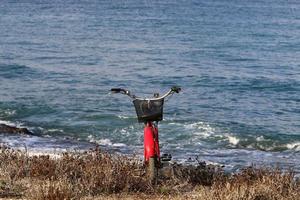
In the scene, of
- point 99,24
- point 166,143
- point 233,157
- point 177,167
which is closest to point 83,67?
point 166,143

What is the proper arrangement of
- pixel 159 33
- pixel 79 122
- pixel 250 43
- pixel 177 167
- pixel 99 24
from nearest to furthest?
1. pixel 177 167
2. pixel 79 122
3. pixel 250 43
4. pixel 159 33
5. pixel 99 24

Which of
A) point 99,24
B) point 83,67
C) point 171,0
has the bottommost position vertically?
point 83,67

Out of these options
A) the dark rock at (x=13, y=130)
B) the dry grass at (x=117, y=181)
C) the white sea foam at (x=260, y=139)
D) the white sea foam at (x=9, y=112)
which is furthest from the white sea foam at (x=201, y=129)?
the dry grass at (x=117, y=181)

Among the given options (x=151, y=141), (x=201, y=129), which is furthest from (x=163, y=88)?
(x=151, y=141)

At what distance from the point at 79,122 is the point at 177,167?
34.0 ft

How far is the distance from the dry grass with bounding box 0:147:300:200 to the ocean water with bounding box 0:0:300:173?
4399 millimetres

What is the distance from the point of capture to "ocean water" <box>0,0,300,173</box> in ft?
58.5

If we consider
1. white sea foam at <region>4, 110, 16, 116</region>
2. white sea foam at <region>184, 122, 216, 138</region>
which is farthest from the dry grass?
white sea foam at <region>4, 110, 16, 116</region>

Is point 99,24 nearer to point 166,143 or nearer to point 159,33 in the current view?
point 159,33

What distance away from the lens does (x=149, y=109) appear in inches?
366

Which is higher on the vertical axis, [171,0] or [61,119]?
[171,0]

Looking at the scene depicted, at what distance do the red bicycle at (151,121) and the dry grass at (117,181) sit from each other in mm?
194

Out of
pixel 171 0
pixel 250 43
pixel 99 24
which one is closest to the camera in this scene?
pixel 250 43

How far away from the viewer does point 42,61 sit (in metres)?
32.4
